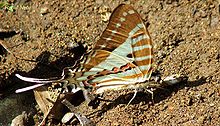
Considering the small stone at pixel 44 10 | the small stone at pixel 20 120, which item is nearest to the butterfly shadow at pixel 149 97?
the small stone at pixel 20 120

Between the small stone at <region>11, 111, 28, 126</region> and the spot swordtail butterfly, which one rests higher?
the spot swordtail butterfly

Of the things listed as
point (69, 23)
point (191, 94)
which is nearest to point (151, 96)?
point (191, 94)

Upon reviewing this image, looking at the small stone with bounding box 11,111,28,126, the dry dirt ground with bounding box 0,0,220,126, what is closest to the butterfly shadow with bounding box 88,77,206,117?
the dry dirt ground with bounding box 0,0,220,126

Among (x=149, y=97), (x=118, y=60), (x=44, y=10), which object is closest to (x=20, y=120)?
(x=118, y=60)

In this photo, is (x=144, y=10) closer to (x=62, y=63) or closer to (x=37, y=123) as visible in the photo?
(x=62, y=63)

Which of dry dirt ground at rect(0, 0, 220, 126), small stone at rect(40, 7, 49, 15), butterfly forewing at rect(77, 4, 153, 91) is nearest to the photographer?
butterfly forewing at rect(77, 4, 153, 91)

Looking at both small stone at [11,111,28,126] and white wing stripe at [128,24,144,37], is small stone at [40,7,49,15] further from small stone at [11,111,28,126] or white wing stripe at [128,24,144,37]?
white wing stripe at [128,24,144,37]

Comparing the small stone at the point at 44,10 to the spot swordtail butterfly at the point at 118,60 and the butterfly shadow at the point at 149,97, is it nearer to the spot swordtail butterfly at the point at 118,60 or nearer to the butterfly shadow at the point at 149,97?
the spot swordtail butterfly at the point at 118,60

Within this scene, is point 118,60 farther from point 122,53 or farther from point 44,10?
point 44,10
